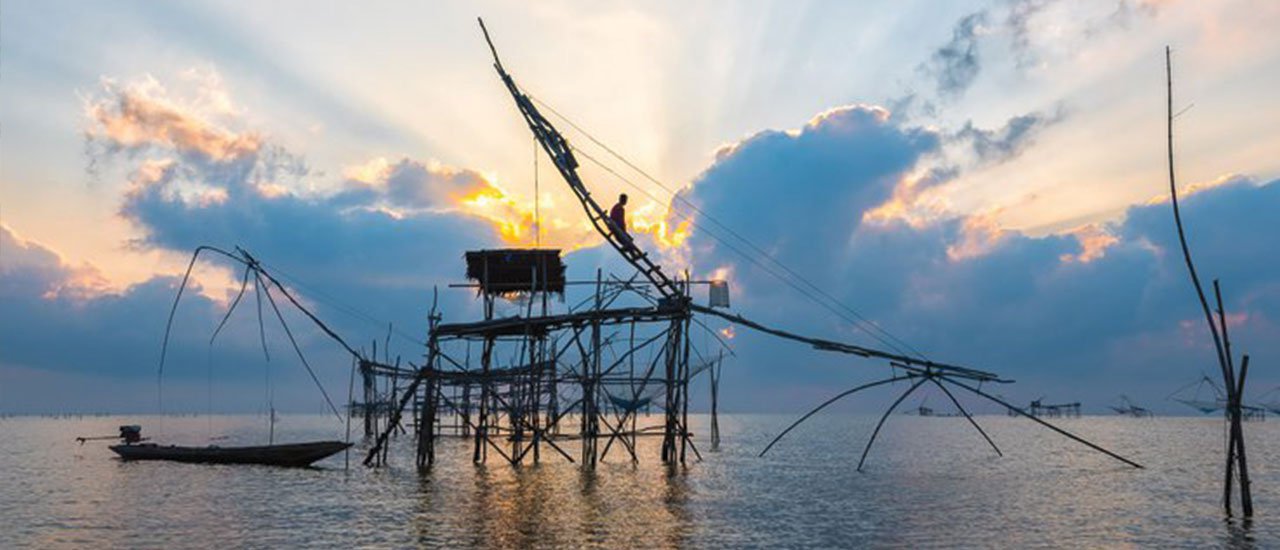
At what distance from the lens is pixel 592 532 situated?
68.7 feet

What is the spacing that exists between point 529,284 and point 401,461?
13573 millimetres

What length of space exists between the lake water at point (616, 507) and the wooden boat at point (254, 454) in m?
0.52

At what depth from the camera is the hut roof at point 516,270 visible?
34125 millimetres

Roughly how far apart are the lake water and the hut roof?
6907 millimetres

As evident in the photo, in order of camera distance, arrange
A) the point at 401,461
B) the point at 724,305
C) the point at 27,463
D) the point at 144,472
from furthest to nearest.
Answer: the point at 27,463, the point at 401,461, the point at 144,472, the point at 724,305

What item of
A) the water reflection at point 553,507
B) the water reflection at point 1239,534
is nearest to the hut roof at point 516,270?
the water reflection at point 553,507

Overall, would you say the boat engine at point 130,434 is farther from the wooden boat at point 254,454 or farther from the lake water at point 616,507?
the wooden boat at point 254,454

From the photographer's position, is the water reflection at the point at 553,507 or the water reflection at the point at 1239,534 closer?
the water reflection at the point at 553,507

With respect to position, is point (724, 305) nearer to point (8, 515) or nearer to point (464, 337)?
point (464, 337)

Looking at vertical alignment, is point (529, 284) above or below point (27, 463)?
above

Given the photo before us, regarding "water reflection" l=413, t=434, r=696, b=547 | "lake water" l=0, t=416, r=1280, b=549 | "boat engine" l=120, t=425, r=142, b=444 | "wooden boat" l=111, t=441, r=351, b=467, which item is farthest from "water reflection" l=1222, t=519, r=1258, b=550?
"boat engine" l=120, t=425, r=142, b=444

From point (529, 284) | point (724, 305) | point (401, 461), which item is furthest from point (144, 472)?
point (724, 305)

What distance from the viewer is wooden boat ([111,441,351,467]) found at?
37188 mm

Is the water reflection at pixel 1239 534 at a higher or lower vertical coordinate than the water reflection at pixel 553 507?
lower
